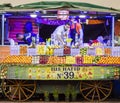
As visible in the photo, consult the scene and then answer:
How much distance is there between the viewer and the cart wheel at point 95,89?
1332 centimetres

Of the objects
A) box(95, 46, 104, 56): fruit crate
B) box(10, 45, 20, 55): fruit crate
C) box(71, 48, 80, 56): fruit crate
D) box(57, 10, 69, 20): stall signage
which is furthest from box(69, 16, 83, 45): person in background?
box(10, 45, 20, 55): fruit crate

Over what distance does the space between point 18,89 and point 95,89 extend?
7.31 ft

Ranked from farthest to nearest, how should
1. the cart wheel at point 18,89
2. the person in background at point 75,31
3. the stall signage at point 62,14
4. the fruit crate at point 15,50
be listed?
the person in background at point 75,31 < the cart wheel at point 18,89 < the fruit crate at point 15,50 < the stall signage at point 62,14

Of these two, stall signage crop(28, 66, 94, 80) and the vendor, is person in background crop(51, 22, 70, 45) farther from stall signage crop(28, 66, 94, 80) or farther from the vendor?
stall signage crop(28, 66, 94, 80)

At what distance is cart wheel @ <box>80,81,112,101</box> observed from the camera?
43.7 ft

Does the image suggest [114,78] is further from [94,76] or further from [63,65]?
[63,65]

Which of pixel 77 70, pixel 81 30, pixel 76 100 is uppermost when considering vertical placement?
pixel 81 30

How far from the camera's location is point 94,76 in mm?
12961

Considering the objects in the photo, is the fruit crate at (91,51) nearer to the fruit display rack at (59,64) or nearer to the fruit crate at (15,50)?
the fruit display rack at (59,64)

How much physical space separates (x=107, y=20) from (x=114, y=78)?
174cm

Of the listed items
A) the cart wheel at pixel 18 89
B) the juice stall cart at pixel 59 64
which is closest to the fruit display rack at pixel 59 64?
the juice stall cart at pixel 59 64

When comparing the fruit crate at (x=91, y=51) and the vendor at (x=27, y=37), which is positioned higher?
the vendor at (x=27, y=37)

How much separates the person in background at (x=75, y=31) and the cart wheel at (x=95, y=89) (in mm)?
1229

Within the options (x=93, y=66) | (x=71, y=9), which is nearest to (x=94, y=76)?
(x=93, y=66)
